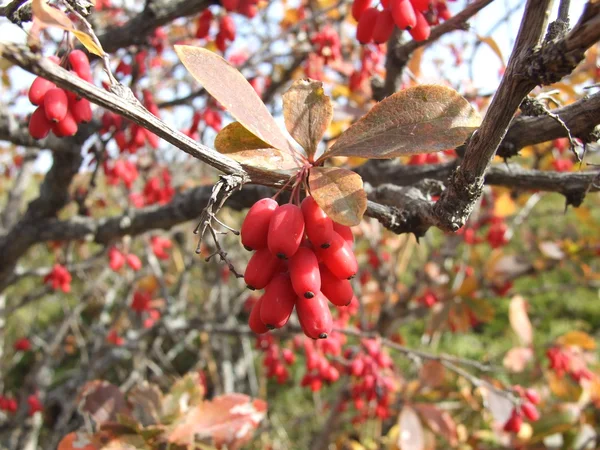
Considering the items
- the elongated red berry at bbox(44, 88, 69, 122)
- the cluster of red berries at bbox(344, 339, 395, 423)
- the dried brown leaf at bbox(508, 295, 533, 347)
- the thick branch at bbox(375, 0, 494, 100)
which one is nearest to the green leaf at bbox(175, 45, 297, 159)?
the elongated red berry at bbox(44, 88, 69, 122)

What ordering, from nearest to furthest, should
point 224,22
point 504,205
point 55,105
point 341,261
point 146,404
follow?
point 341,261, point 55,105, point 146,404, point 224,22, point 504,205

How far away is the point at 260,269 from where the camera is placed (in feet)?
2.48

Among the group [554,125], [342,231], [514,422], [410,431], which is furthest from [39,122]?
[410,431]

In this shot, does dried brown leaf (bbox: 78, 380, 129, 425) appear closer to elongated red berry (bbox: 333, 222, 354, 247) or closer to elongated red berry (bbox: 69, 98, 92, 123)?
elongated red berry (bbox: 69, 98, 92, 123)

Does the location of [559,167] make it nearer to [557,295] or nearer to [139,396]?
[139,396]

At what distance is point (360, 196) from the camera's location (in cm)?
71

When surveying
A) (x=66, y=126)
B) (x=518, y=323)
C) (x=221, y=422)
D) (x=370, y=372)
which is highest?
(x=66, y=126)

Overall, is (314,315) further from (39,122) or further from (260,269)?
(39,122)

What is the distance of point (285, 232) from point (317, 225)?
0.19ft

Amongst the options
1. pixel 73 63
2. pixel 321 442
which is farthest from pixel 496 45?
pixel 321 442

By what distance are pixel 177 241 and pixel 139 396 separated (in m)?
2.87

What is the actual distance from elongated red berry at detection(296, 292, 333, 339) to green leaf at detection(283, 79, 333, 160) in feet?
0.81

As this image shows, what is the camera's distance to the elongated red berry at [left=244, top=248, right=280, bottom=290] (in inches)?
29.8

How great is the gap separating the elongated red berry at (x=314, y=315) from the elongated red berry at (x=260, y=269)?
68 millimetres
